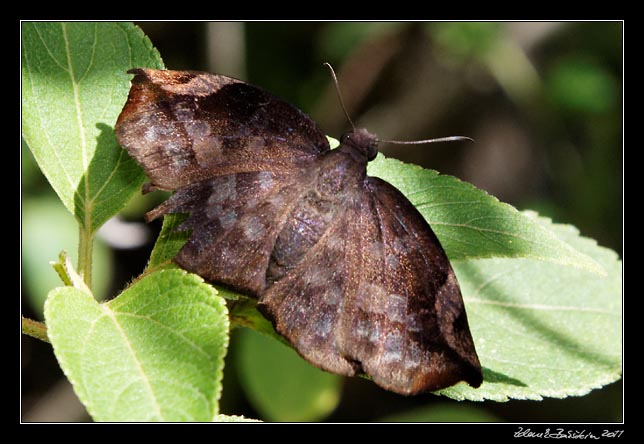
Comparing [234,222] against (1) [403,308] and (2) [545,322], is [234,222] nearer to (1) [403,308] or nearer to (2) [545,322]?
(1) [403,308]

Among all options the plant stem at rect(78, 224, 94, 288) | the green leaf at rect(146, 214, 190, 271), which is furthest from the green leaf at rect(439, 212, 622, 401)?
the plant stem at rect(78, 224, 94, 288)

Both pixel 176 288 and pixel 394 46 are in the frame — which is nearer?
pixel 176 288

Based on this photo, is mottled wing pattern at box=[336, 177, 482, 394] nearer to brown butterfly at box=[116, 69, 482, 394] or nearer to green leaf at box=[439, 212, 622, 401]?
brown butterfly at box=[116, 69, 482, 394]

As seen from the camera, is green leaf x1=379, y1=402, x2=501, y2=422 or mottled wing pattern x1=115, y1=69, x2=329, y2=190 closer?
mottled wing pattern x1=115, y1=69, x2=329, y2=190

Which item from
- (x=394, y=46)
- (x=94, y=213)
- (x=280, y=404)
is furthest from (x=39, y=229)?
(x=394, y=46)

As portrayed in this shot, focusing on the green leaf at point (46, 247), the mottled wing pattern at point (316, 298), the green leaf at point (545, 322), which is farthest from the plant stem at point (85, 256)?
the green leaf at point (46, 247)

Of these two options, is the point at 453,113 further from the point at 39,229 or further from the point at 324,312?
the point at 324,312
